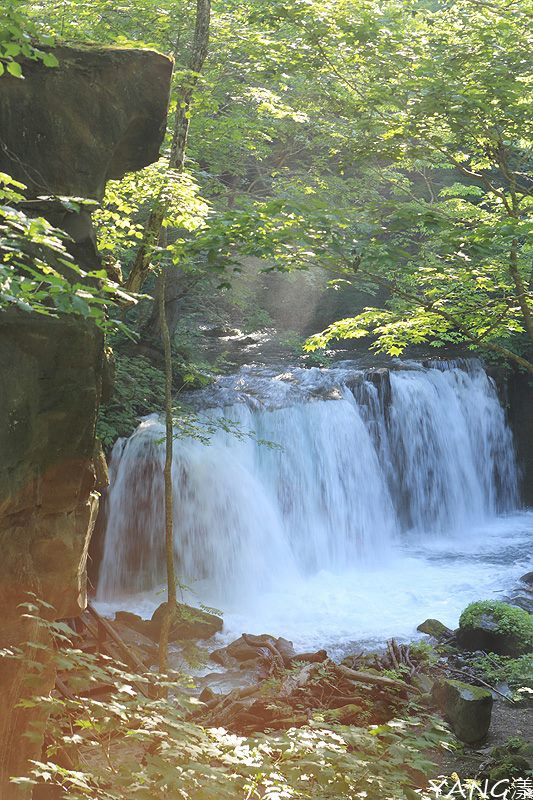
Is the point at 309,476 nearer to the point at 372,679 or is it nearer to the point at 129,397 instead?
the point at 129,397

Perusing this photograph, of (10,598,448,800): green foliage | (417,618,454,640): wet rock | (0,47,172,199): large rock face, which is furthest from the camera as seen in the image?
(417,618,454,640): wet rock

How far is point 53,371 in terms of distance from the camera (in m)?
4.02

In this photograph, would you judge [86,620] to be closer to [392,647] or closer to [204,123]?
[392,647]

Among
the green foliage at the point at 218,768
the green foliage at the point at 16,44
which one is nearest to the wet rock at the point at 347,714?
the green foliage at the point at 218,768

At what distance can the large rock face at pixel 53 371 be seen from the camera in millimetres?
3842

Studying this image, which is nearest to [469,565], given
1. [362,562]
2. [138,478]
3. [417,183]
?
[362,562]

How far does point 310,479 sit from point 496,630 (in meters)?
4.88

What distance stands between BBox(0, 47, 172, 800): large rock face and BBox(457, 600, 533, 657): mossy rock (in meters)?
5.29

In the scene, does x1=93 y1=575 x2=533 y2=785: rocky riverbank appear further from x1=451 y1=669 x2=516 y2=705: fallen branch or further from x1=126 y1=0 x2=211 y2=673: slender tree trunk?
x1=126 y1=0 x2=211 y2=673: slender tree trunk

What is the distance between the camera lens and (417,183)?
2286cm

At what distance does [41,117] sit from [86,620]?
16.1ft

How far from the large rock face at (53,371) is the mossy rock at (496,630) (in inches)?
208

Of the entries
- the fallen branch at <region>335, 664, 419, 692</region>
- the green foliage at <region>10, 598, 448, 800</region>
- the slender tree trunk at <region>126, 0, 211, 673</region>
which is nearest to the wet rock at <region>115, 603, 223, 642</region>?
the fallen branch at <region>335, 664, 419, 692</region>

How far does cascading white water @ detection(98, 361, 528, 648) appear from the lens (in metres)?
10.6
